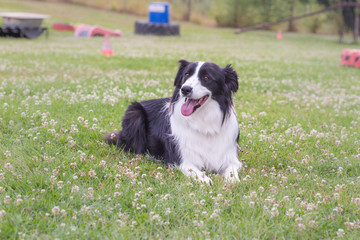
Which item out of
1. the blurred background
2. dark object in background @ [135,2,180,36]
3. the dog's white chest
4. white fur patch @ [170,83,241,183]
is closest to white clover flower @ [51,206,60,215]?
white fur patch @ [170,83,241,183]

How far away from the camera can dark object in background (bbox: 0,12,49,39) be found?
25547 mm

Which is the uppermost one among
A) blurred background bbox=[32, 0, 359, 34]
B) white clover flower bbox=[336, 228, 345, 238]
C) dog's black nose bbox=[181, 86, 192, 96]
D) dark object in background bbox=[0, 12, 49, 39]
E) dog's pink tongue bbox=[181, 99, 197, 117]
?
blurred background bbox=[32, 0, 359, 34]

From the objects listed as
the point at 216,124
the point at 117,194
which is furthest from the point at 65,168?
the point at 216,124

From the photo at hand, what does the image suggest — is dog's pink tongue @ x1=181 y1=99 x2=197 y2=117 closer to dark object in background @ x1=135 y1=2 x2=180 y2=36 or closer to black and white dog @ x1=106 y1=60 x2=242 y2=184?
black and white dog @ x1=106 y1=60 x2=242 y2=184

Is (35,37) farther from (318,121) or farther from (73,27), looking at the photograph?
(318,121)

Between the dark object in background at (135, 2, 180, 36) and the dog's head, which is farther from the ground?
the dark object in background at (135, 2, 180, 36)

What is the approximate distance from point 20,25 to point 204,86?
2392cm

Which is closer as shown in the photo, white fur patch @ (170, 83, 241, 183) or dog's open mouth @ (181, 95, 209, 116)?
dog's open mouth @ (181, 95, 209, 116)

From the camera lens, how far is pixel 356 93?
12430mm

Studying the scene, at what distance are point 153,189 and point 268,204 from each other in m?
1.30

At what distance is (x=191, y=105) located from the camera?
17.1 feet

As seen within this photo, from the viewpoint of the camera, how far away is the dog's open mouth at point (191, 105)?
5180 mm

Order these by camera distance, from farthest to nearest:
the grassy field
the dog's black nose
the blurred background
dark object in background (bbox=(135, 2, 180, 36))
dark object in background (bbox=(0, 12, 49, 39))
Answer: the blurred background → dark object in background (bbox=(135, 2, 180, 36)) → dark object in background (bbox=(0, 12, 49, 39)) → the dog's black nose → the grassy field

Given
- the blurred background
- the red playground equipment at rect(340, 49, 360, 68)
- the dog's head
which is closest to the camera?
the dog's head
